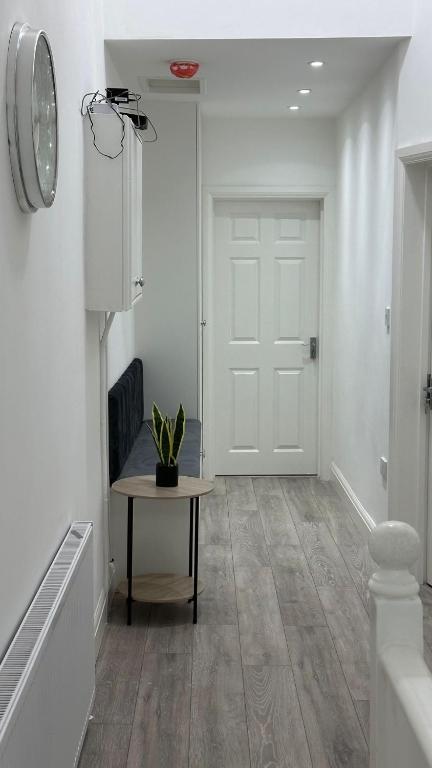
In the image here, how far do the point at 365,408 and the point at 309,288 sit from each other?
1.50 meters

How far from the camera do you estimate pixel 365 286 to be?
5297mm

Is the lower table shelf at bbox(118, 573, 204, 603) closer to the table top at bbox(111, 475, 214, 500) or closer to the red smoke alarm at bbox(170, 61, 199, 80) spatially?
the table top at bbox(111, 475, 214, 500)

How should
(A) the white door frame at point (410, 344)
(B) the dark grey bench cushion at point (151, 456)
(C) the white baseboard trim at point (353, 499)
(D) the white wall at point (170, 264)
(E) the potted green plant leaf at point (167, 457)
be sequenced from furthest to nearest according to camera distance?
(D) the white wall at point (170, 264)
(C) the white baseboard trim at point (353, 499)
(B) the dark grey bench cushion at point (151, 456)
(A) the white door frame at point (410, 344)
(E) the potted green plant leaf at point (167, 457)

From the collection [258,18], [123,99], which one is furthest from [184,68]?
[123,99]

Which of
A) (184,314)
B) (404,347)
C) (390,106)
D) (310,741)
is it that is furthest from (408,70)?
(310,741)

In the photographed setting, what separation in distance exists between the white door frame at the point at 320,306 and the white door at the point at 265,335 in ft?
0.25

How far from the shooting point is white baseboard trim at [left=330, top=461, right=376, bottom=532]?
515cm

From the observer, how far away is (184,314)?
19.6 ft

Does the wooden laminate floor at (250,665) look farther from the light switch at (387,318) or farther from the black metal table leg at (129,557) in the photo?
the light switch at (387,318)

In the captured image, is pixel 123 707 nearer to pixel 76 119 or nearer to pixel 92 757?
pixel 92 757

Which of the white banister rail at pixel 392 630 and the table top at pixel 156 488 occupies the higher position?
the white banister rail at pixel 392 630

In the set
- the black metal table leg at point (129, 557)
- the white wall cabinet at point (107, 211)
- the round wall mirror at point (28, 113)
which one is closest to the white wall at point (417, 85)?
the white wall cabinet at point (107, 211)

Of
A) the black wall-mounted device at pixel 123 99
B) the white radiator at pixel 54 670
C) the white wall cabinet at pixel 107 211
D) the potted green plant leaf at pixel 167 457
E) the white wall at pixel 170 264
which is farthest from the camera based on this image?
the white wall at pixel 170 264

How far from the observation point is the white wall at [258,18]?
4117mm
